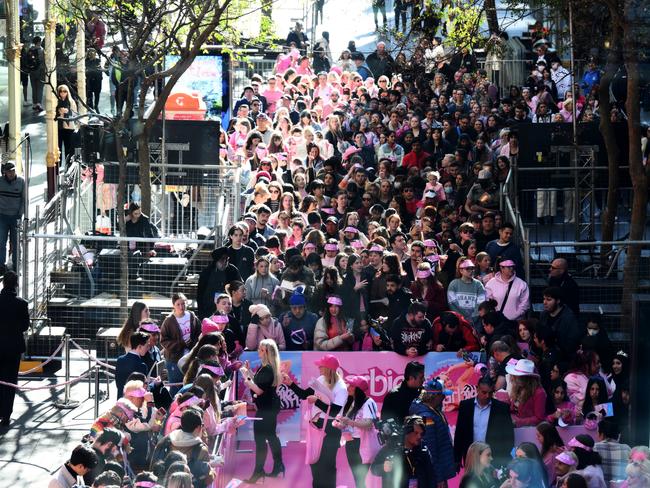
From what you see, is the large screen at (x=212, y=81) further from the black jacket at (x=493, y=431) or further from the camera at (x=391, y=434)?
the camera at (x=391, y=434)

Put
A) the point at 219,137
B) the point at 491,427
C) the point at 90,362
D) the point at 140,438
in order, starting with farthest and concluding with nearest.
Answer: the point at 219,137 → the point at 90,362 → the point at 491,427 → the point at 140,438

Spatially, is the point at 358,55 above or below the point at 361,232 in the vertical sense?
above

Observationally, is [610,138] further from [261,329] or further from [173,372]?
[173,372]

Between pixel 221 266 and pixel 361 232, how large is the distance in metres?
3.01

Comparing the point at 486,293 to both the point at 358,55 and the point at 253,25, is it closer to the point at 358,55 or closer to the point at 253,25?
the point at 253,25

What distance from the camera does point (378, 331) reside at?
16.6m

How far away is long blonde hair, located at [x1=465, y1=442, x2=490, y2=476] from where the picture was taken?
12.4m

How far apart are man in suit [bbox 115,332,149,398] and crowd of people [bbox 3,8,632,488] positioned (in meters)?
0.02

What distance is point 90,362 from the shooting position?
18125mm

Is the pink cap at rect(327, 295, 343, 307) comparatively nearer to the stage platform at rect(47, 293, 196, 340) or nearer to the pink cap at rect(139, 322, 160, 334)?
Answer: the pink cap at rect(139, 322, 160, 334)

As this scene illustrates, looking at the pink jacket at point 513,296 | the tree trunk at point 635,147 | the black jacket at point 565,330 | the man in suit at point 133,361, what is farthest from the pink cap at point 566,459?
the tree trunk at point 635,147

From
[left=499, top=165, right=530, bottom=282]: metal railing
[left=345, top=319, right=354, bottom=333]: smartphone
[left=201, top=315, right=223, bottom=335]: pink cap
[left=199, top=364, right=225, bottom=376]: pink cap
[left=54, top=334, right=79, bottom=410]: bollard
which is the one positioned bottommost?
[left=54, top=334, right=79, bottom=410]: bollard

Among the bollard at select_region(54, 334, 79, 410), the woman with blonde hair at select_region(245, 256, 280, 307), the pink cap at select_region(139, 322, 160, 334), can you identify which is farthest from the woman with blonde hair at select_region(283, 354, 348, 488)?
the bollard at select_region(54, 334, 79, 410)

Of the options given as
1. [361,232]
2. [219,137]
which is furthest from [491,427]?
[219,137]
